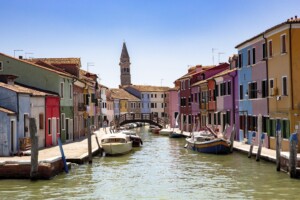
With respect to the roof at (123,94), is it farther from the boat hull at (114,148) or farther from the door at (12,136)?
the door at (12,136)

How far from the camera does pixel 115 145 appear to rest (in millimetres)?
35031

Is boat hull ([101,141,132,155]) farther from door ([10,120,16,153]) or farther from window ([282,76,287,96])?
window ([282,76,287,96])

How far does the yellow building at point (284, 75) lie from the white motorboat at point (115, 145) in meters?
10.3

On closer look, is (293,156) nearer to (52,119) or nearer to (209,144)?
(209,144)

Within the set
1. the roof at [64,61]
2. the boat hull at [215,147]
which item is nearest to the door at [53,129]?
the boat hull at [215,147]

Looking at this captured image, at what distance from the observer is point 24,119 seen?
30.6m

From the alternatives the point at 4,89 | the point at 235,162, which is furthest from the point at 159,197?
the point at 4,89

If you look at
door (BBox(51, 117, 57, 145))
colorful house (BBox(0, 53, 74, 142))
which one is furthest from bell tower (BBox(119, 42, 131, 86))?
door (BBox(51, 117, 57, 145))

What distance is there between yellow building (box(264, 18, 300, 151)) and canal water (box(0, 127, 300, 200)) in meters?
3.07

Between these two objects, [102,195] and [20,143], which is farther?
[20,143]

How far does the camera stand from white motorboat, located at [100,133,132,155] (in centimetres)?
3487

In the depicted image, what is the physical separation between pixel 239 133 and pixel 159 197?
22.5m

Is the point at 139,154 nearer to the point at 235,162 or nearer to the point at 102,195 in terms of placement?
the point at 235,162

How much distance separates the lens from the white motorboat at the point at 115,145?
114ft
